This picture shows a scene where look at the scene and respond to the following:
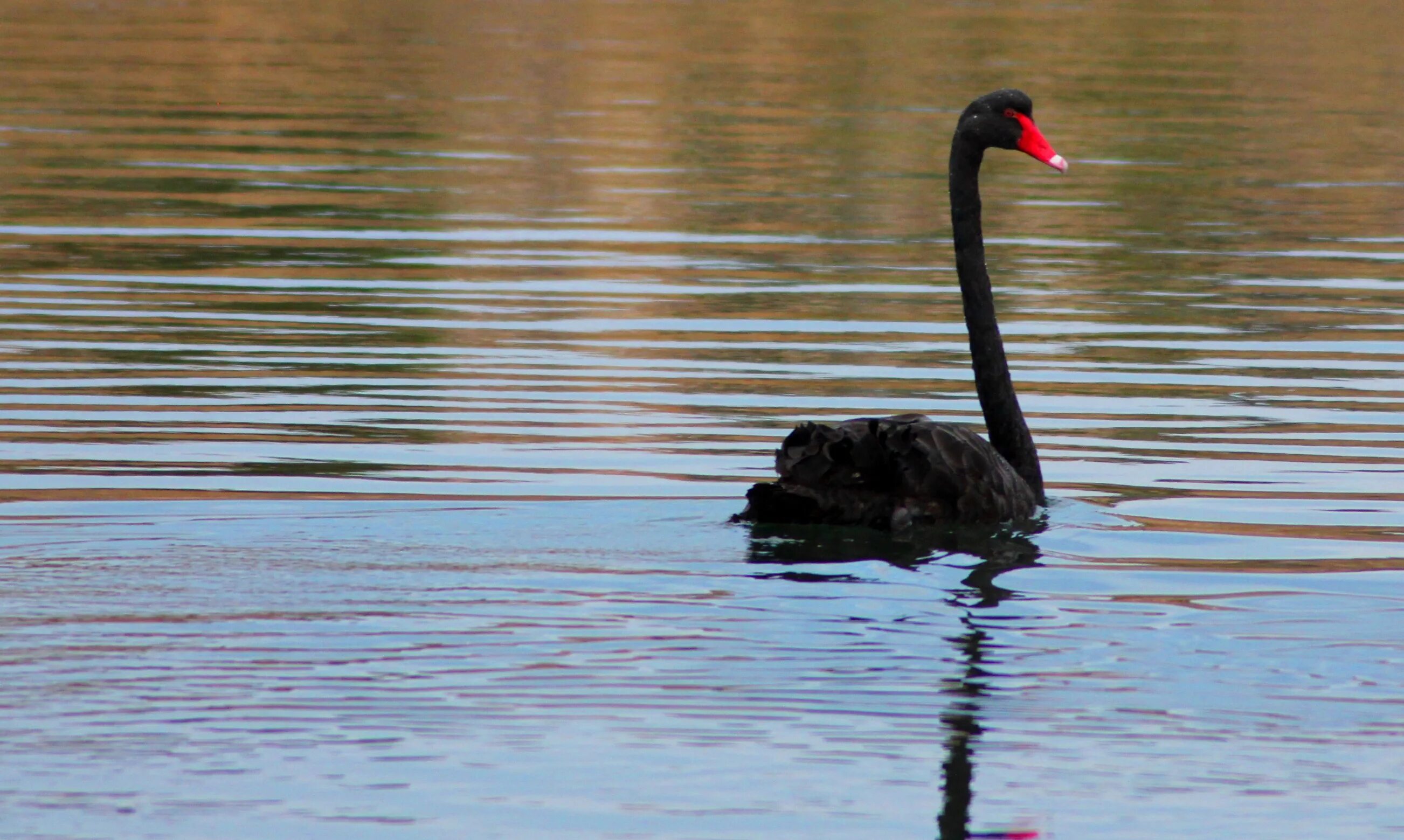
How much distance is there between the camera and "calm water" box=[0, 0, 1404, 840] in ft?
19.2

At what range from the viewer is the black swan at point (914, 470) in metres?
8.08

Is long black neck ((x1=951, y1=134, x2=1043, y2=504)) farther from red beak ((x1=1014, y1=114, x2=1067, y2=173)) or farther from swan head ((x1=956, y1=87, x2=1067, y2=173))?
red beak ((x1=1014, y1=114, x2=1067, y2=173))

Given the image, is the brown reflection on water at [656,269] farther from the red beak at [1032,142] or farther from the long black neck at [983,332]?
the red beak at [1032,142]

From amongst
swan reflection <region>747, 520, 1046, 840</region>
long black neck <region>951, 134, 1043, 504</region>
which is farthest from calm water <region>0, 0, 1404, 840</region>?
long black neck <region>951, 134, 1043, 504</region>

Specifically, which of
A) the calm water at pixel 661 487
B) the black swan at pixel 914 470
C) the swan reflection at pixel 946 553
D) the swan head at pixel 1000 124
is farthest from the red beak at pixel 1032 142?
the swan reflection at pixel 946 553

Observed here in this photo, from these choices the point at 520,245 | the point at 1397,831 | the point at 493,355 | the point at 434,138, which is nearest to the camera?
the point at 1397,831

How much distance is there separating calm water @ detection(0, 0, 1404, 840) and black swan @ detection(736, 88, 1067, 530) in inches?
6.6

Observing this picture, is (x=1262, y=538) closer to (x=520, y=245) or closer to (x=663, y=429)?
(x=663, y=429)

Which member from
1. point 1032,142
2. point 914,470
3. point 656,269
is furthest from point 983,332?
point 656,269

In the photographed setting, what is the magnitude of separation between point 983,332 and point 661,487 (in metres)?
1.47

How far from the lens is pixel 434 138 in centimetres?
2464

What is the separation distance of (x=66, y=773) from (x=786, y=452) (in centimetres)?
309

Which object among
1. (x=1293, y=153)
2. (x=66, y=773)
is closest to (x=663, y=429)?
(x=66, y=773)

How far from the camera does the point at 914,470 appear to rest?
829 cm
